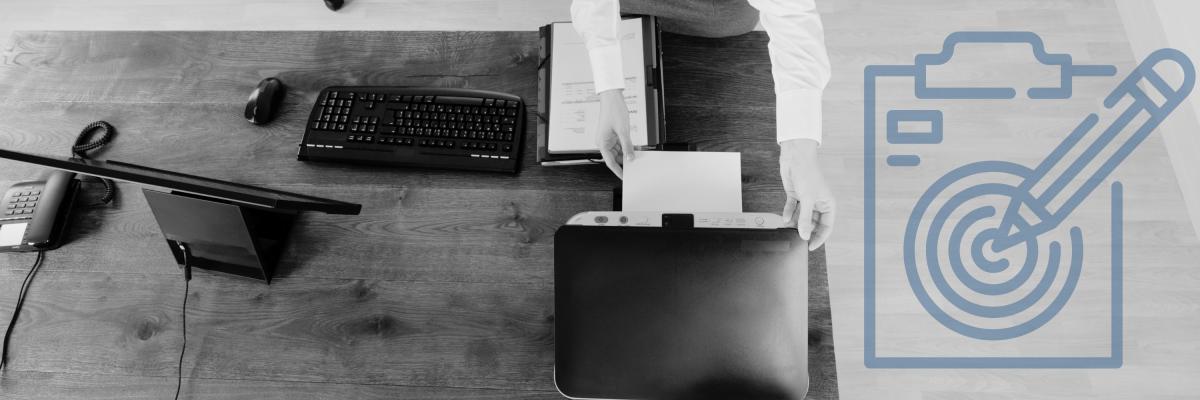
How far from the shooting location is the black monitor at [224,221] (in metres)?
0.93

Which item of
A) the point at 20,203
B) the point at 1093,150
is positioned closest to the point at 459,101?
the point at 20,203

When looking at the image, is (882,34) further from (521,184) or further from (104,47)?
(104,47)

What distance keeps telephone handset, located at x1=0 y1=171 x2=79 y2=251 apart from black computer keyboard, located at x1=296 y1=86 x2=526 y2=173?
17.0 inches

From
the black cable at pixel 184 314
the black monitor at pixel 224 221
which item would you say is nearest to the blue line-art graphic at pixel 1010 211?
the black monitor at pixel 224 221

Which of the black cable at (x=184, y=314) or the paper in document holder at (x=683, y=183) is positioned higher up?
the paper in document holder at (x=683, y=183)

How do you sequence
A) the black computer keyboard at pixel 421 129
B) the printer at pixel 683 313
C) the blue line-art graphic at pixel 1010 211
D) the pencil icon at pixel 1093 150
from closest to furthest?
the printer at pixel 683 313, the black computer keyboard at pixel 421 129, the blue line-art graphic at pixel 1010 211, the pencil icon at pixel 1093 150

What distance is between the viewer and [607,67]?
0.99 metres

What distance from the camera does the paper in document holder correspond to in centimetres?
96

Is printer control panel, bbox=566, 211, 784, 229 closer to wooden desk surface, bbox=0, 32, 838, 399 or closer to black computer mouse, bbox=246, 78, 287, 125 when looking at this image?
wooden desk surface, bbox=0, 32, 838, 399

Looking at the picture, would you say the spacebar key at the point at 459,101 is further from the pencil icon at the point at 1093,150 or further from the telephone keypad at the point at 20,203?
the pencil icon at the point at 1093,150

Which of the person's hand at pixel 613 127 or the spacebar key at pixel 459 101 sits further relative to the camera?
the spacebar key at pixel 459 101

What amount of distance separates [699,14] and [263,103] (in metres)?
0.85

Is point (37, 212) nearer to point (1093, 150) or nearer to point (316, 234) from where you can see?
point (316, 234)

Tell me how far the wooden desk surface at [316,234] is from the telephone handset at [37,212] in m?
0.03
